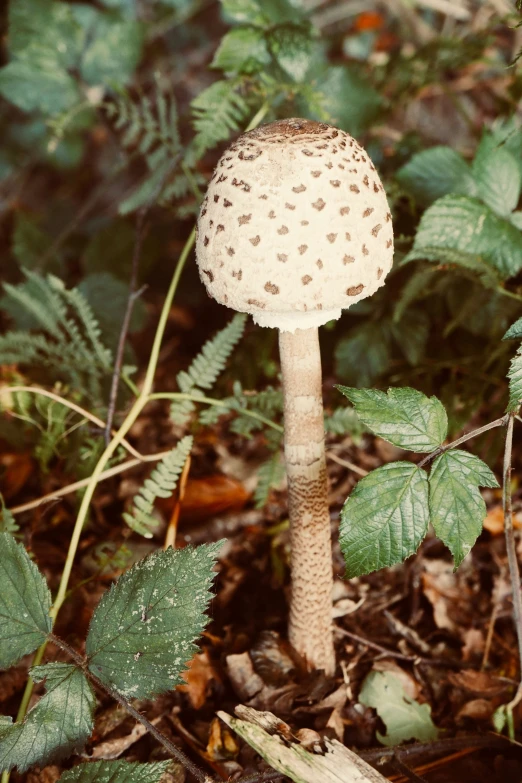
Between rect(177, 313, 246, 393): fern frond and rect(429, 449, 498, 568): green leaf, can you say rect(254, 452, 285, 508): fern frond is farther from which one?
rect(429, 449, 498, 568): green leaf

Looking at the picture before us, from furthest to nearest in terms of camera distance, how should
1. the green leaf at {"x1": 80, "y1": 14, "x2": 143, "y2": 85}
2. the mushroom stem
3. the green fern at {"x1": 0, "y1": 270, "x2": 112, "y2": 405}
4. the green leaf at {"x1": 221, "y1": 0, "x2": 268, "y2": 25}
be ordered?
the green leaf at {"x1": 80, "y1": 14, "x2": 143, "y2": 85}
the green fern at {"x1": 0, "y1": 270, "x2": 112, "y2": 405}
the green leaf at {"x1": 221, "y1": 0, "x2": 268, "y2": 25}
the mushroom stem

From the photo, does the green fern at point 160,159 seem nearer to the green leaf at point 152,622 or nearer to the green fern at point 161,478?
the green fern at point 161,478

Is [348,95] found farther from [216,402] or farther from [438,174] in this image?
[216,402]

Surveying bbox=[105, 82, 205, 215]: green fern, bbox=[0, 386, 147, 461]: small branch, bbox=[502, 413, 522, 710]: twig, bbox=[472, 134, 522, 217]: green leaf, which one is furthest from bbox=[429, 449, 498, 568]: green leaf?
bbox=[105, 82, 205, 215]: green fern

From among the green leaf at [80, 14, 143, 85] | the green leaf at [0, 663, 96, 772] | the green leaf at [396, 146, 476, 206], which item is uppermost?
the green leaf at [80, 14, 143, 85]

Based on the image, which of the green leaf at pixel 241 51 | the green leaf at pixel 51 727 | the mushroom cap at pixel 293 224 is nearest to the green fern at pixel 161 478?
the green leaf at pixel 51 727

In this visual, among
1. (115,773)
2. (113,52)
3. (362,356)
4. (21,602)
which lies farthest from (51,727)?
(113,52)

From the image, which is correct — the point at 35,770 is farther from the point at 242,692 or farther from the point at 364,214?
the point at 364,214
